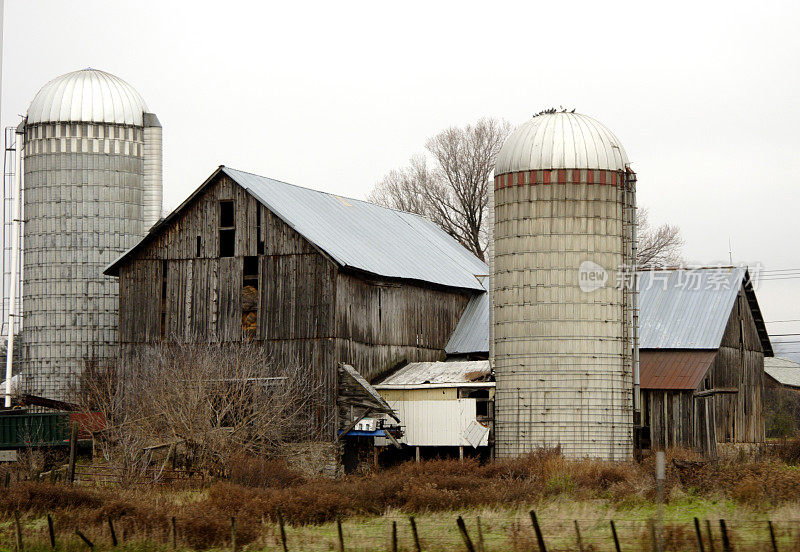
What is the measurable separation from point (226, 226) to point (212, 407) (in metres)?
5.75

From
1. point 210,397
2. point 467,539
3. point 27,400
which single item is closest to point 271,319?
point 210,397

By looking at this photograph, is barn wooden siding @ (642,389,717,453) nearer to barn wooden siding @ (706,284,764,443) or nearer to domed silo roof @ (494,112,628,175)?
barn wooden siding @ (706,284,764,443)

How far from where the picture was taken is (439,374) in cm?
3634

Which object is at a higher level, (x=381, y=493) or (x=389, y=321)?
(x=389, y=321)

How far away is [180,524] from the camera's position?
22406mm

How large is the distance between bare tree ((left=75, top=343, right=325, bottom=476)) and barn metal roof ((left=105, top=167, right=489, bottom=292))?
3622 millimetres

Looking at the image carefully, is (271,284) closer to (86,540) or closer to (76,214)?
(76,214)

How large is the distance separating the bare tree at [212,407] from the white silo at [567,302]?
565 cm

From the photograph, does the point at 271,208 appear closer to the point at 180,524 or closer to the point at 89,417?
the point at 89,417

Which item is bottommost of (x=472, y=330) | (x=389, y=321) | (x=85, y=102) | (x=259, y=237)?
(x=472, y=330)

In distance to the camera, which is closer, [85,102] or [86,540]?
[86,540]

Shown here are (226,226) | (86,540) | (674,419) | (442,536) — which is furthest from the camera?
(674,419)

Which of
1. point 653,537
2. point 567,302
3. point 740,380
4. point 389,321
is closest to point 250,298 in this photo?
point 389,321

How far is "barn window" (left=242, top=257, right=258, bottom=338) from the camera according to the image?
35.5 metres
